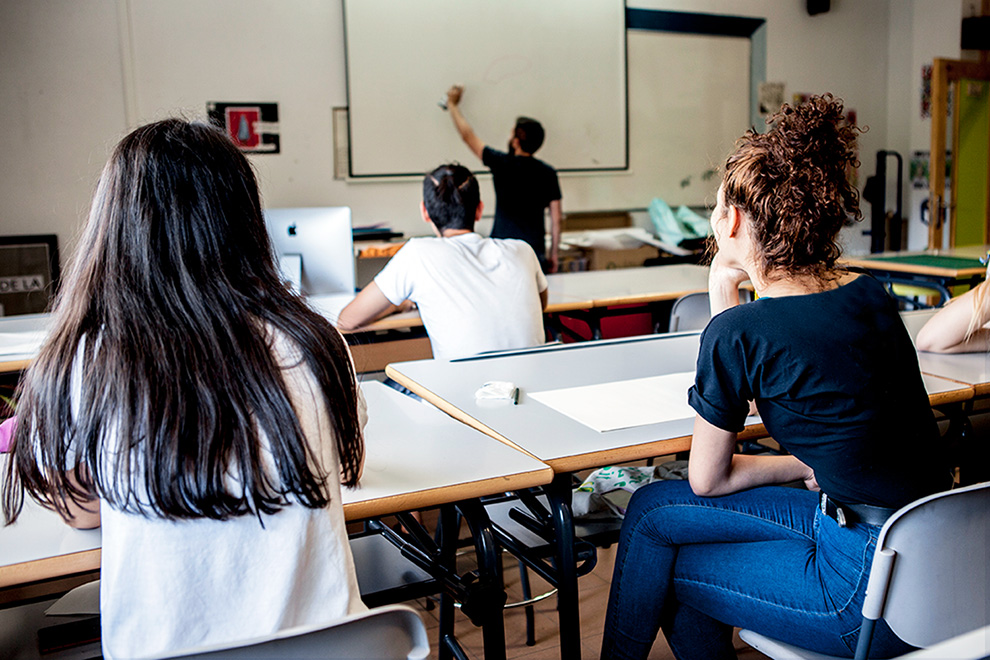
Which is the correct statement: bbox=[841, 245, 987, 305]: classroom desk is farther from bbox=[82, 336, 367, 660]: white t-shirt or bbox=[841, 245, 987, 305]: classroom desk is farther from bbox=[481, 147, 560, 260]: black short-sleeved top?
bbox=[82, 336, 367, 660]: white t-shirt

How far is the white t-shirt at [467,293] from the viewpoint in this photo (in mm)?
2459

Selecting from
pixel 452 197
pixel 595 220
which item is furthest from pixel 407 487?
pixel 595 220

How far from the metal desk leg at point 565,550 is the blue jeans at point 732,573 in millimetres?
81

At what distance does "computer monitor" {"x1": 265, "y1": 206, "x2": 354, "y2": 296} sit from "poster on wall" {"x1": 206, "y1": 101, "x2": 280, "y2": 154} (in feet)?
7.08

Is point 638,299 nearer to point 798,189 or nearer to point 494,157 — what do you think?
point 494,157

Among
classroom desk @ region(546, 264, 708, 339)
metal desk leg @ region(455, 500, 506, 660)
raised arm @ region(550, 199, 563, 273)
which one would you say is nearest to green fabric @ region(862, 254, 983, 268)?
classroom desk @ region(546, 264, 708, 339)

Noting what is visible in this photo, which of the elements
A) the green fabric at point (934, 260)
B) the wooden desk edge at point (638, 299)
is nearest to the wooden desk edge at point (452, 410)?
the wooden desk edge at point (638, 299)

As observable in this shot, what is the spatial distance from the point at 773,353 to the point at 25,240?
4.40 metres

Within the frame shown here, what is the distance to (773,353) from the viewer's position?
3.95ft

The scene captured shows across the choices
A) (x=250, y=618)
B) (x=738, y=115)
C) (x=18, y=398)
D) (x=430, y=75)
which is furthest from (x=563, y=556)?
(x=738, y=115)

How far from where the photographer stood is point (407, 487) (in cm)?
125

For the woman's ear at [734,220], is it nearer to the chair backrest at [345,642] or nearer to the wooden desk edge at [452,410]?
the wooden desk edge at [452,410]

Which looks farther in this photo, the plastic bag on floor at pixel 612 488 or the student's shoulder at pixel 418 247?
the student's shoulder at pixel 418 247

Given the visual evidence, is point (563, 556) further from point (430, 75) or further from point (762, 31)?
point (762, 31)
